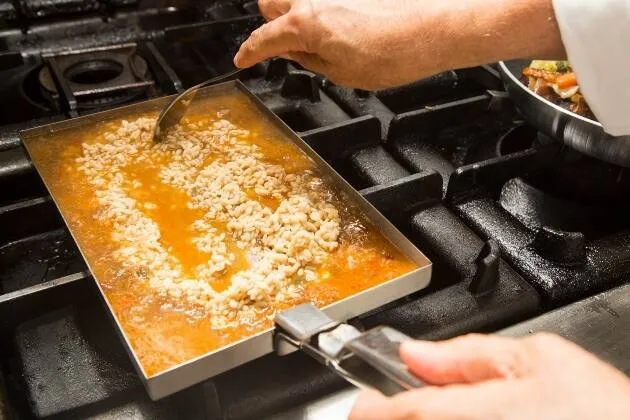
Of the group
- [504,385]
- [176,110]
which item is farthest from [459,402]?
[176,110]

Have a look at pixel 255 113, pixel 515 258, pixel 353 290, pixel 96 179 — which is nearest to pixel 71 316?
pixel 96 179

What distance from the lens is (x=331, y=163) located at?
43.2 inches

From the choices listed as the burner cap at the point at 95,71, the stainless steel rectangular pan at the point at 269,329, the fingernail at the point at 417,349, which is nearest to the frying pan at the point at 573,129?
the stainless steel rectangular pan at the point at 269,329

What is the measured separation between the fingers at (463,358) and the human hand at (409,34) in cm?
48

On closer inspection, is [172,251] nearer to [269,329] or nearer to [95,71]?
[269,329]

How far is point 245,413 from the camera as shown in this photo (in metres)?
0.72

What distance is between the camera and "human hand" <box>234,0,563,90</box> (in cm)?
85

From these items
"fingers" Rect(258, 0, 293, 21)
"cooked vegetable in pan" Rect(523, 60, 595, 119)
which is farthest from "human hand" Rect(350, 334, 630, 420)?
"cooked vegetable in pan" Rect(523, 60, 595, 119)

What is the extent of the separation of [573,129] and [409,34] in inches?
12.0

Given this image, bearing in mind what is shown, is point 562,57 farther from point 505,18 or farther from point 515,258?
point 515,258

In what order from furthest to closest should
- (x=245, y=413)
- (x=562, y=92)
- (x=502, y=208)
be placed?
1. (x=562, y=92)
2. (x=502, y=208)
3. (x=245, y=413)

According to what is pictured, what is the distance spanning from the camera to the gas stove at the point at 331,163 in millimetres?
762

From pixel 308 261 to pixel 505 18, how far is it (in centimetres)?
41

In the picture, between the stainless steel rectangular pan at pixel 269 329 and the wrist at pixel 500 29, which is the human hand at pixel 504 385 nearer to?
the stainless steel rectangular pan at pixel 269 329
